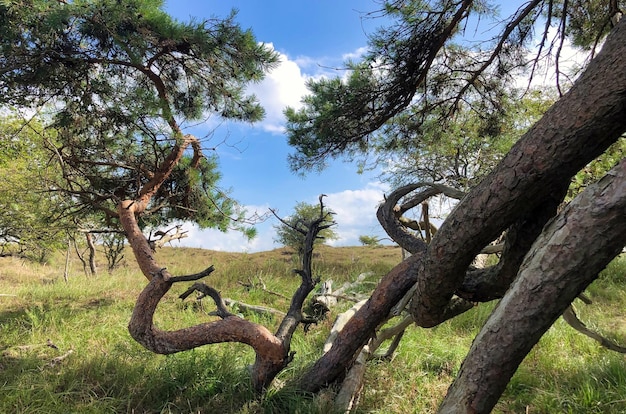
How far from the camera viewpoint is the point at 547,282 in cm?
136

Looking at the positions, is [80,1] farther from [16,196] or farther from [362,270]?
[362,270]

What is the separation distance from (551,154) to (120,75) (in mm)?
4413

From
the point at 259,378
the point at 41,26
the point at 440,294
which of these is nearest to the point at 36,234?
the point at 41,26

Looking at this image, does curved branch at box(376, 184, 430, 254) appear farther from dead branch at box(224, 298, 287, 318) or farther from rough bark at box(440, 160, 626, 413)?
dead branch at box(224, 298, 287, 318)

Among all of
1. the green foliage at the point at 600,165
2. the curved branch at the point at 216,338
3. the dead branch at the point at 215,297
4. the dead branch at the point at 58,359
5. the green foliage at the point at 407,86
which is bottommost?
the dead branch at the point at 58,359

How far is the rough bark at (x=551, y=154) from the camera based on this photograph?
1.42m

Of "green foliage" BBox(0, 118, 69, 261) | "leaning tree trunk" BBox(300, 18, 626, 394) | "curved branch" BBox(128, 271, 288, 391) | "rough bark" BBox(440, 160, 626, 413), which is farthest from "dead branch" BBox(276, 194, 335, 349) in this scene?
"green foliage" BBox(0, 118, 69, 261)

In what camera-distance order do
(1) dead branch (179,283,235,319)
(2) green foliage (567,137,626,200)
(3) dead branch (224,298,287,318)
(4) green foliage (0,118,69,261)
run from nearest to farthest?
(1) dead branch (179,283,235,319)
(2) green foliage (567,137,626,200)
(3) dead branch (224,298,287,318)
(4) green foliage (0,118,69,261)

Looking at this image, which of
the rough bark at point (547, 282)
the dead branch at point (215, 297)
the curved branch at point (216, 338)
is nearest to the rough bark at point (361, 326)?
the curved branch at point (216, 338)

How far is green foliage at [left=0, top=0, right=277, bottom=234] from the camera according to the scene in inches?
136

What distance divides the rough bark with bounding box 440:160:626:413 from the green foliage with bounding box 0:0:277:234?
11.6 feet

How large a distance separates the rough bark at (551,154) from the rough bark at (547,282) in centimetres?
20

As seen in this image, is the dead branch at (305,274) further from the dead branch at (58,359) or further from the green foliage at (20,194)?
the green foliage at (20,194)

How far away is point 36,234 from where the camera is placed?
851cm
